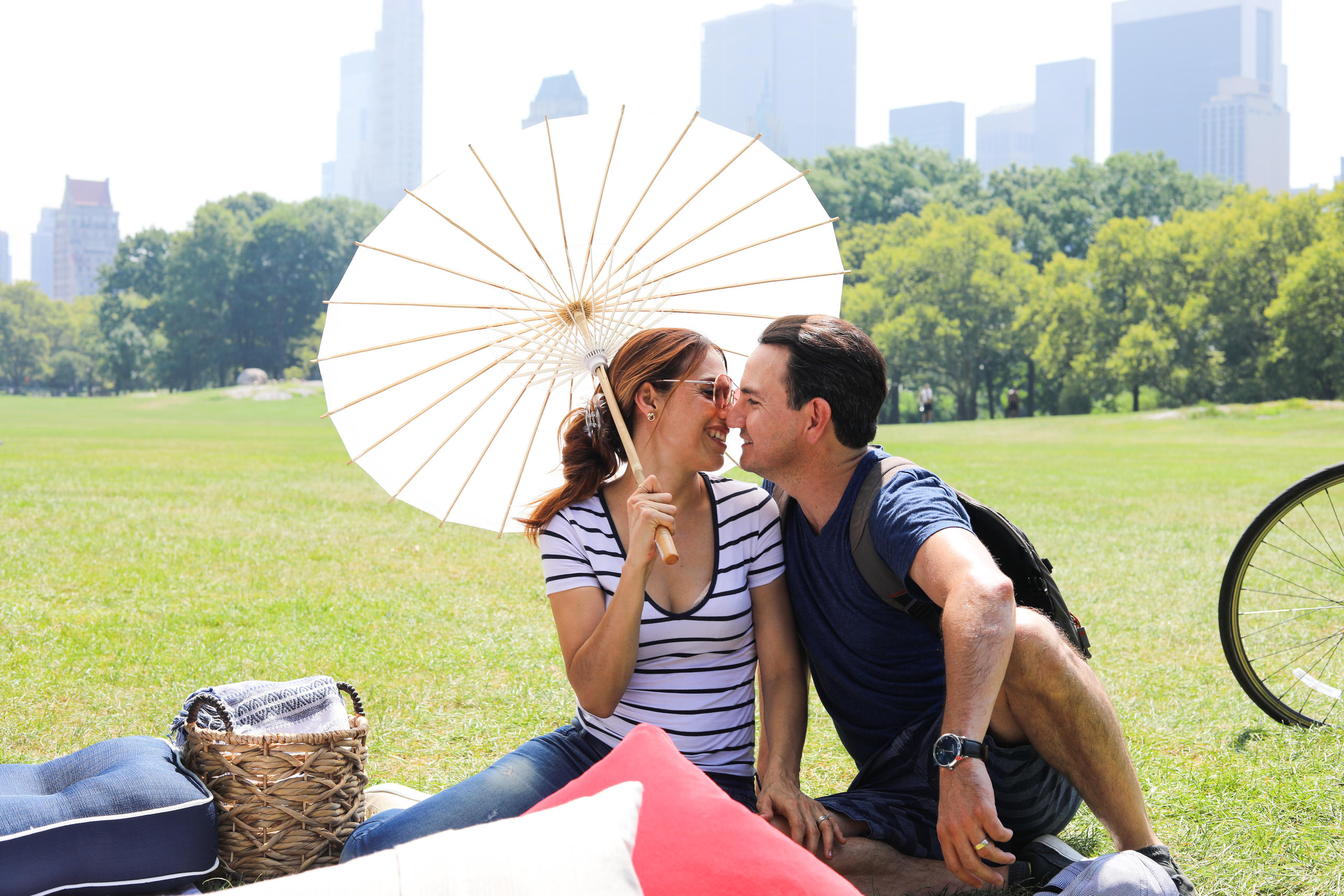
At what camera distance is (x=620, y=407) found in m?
3.04

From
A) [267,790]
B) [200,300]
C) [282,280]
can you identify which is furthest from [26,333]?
[267,790]

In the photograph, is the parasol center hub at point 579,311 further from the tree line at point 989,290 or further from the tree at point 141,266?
the tree at point 141,266

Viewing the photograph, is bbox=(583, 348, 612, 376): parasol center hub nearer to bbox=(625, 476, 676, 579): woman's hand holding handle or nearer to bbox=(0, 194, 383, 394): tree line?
bbox=(625, 476, 676, 579): woman's hand holding handle

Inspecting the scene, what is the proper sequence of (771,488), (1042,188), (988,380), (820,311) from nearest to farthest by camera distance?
(771,488) → (820,311) → (988,380) → (1042,188)

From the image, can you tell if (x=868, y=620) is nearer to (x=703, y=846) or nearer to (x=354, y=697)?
(x=703, y=846)

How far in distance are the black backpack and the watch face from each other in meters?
0.44

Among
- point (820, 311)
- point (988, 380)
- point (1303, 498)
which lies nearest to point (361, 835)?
point (820, 311)

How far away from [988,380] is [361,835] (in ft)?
189

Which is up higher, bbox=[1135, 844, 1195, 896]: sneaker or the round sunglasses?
the round sunglasses

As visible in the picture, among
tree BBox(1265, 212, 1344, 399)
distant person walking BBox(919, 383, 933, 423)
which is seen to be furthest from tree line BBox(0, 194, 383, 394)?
tree BBox(1265, 212, 1344, 399)

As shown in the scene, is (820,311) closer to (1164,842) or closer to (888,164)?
(1164,842)

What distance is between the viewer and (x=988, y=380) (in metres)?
57.2

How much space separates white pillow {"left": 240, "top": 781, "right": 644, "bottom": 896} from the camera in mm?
1285

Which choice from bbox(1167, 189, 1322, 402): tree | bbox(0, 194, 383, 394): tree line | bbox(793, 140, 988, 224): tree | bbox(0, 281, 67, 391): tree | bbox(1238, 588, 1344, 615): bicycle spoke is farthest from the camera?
bbox(0, 281, 67, 391): tree
